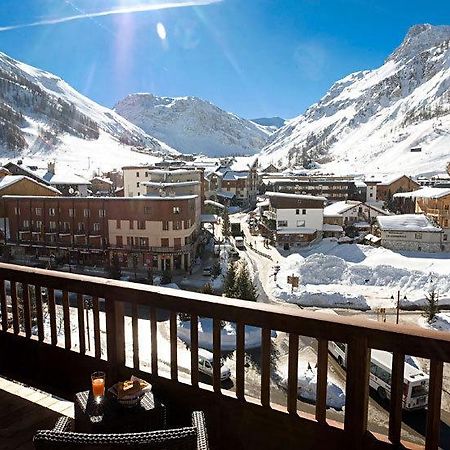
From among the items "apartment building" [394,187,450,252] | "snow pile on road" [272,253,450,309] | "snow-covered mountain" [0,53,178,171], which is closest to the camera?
"snow pile on road" [272,253,450,309]

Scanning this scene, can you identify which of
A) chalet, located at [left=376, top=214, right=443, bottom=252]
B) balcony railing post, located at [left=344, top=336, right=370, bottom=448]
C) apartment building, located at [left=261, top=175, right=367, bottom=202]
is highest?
apartment building, located at [left=261, top=175, right=367, bottom=202]

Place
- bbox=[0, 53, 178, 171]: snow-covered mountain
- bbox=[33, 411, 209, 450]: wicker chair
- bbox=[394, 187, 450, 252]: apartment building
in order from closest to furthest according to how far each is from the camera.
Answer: bbox=[33, 411, 209, 450]: wicker chair, bbox=[394, 187, 450, 252]: apartment building, bbox=[0, 53, 178, 171]: snow-covered mountain

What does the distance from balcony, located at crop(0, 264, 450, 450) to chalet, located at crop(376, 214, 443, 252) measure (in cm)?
2923

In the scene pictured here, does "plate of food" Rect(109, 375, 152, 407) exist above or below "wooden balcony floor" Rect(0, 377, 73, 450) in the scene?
above

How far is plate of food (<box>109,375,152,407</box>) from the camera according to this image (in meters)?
2.13

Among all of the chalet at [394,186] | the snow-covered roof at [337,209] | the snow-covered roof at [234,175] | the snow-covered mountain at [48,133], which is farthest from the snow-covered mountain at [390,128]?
the snow-covered mountain at [48,133]

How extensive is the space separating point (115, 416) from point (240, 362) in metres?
0.71

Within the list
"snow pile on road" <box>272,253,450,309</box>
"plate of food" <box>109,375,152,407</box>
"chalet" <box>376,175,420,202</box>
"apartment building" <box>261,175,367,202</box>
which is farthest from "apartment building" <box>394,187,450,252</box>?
"plate of food" <box>109,375,152,407</box>

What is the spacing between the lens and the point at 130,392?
216cm

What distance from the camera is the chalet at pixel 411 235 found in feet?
95.0

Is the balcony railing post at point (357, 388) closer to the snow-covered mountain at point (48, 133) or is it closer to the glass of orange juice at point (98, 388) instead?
the glass of orange juice at point (98, 388)

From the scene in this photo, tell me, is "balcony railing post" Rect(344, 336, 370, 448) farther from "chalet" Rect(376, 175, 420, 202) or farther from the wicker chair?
"chalet" Rect(376, 175, 420, 202)

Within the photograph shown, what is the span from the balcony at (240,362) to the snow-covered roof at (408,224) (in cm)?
2928

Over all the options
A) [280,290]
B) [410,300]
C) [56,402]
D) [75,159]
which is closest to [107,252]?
[280,290]
